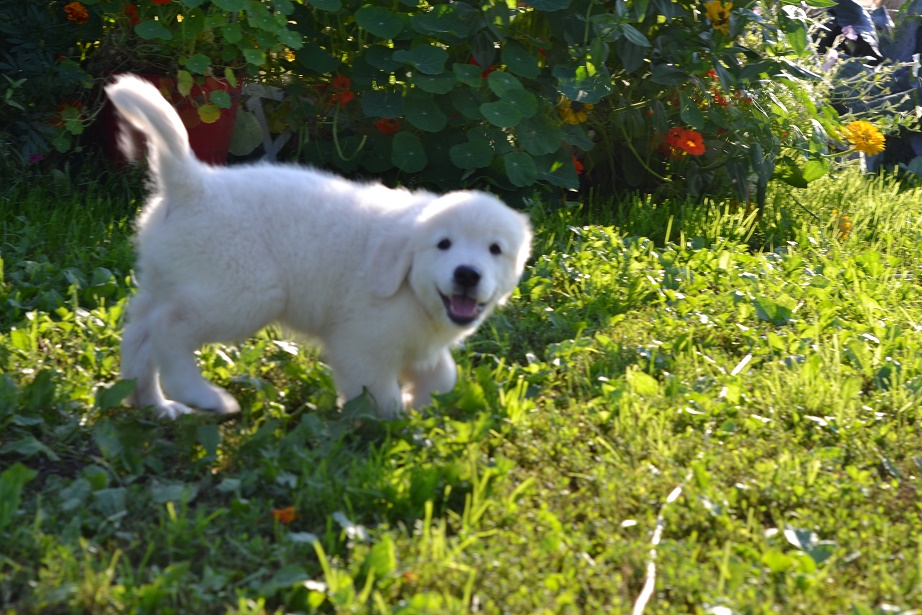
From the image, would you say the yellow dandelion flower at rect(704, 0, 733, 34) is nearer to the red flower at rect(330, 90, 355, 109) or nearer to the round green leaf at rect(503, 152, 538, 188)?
the round green leaf at rect(503, 152, 538, 188)

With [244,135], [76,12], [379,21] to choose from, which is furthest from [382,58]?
[76,12]

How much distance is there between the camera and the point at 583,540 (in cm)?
275

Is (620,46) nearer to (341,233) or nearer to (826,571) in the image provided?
(341,233)

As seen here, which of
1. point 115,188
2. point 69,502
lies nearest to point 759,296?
point 69,502

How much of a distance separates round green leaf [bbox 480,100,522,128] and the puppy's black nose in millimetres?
2312

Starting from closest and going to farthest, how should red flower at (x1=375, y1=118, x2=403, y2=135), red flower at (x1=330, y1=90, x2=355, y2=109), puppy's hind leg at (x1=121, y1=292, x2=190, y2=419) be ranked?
puppy's hind leg at (x1=121, y1=292, x2=190, y2=419), red flower at (x1=330, y1=90, x2=355, y2=109), red flower at (x1=375, y1=118, x2=403, y2=135)

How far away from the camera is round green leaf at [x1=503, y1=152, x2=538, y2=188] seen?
5.51 meters

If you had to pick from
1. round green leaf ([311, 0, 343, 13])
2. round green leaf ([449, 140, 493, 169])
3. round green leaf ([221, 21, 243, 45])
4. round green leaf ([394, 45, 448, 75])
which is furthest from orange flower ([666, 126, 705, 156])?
round green leaf ([221, 21, 243, 45])

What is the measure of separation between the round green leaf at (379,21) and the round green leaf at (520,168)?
0.89 m

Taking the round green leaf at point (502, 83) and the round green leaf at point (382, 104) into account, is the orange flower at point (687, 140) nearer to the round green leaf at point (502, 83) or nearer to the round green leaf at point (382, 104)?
the round green leaf at point (502, 83)

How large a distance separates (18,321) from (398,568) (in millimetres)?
2186

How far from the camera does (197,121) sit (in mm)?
5523

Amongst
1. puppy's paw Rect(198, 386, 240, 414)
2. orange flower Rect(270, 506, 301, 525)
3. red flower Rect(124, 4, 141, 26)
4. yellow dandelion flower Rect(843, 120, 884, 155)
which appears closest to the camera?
orange flower Rect(270, 506, 301, 525)

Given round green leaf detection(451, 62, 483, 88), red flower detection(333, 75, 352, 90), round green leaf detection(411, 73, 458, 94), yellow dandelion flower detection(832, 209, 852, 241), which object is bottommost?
yellow dandelion flower detection(832, 209, 852, 241)
